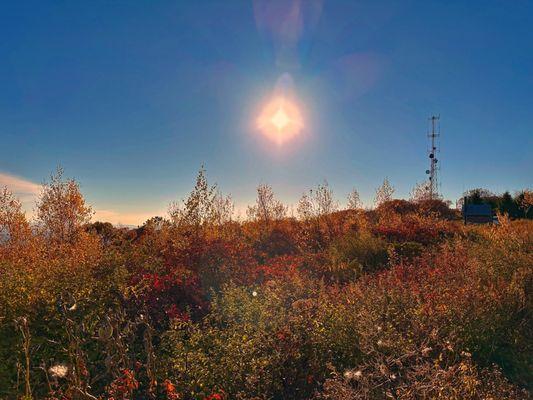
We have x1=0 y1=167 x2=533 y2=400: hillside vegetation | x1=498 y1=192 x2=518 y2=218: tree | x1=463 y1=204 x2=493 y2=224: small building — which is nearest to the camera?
x1=0 y1=167 x2=533 y2=400: hillside vegetation

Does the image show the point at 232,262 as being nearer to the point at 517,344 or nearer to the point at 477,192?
the point at 517,344

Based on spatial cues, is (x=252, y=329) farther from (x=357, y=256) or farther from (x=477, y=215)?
(x=477, y=215)

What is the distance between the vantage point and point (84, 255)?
664 centimetres

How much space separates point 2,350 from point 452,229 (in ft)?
40.3

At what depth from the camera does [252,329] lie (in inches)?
159

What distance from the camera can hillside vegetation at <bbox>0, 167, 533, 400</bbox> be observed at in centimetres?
280

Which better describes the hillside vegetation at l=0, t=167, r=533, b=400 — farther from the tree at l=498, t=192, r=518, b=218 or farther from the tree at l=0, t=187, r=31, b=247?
the tree at l=498, t=192, r=518, b=218

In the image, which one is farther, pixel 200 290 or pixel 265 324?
pixel 200 290

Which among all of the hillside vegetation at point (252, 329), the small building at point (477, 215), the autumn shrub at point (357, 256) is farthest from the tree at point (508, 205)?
the hillside vegetation at point (252, 329)

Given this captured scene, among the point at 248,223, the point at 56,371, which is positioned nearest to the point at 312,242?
the point at 248,223

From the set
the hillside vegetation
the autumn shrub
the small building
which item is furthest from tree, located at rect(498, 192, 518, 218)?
the hillside vegetation

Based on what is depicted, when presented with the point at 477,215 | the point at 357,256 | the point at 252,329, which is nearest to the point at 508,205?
the point at 477,215

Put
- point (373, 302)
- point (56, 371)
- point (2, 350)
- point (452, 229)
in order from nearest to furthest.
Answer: point (56, 371) → point (2, 350) → point (373, 302) → point (452, 229)

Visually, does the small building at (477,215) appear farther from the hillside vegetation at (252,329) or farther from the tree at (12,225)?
the tree at (12,225)
